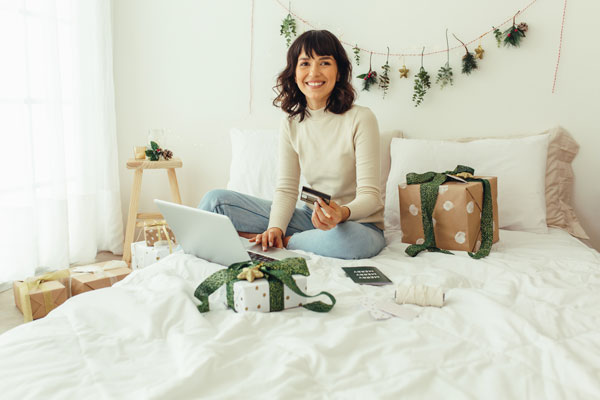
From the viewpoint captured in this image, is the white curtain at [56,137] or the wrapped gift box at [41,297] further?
the white curtain at [56,137]

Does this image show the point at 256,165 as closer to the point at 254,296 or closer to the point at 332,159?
the point at 332,159

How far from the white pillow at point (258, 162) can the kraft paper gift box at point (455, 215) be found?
2.02ft

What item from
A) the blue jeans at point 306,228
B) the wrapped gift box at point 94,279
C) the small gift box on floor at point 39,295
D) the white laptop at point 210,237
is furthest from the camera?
the wrapped gift box at point 94,279

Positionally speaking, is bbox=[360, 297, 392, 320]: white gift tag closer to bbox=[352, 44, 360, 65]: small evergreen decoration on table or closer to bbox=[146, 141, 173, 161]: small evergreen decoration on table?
bbox=[352, 44, 360, 65]: small evergreen decoration on table

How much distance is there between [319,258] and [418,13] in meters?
1.42

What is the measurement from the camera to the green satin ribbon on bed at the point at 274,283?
0.99m

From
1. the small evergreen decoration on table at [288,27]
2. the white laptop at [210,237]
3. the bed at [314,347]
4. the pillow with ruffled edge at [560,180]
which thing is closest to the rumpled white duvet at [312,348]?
the bed at [314,347]

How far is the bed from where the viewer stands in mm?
675

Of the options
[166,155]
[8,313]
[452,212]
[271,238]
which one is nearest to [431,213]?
[452,212]

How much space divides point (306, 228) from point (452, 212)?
58cm

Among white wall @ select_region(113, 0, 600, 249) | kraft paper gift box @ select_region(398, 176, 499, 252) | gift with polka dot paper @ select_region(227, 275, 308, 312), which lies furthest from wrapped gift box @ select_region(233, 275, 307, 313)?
white wall @ select_region(113, 0, 600, 249)

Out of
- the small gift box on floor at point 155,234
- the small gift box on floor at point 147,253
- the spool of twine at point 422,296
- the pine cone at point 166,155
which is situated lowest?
the small gift box on floor at point 147,253

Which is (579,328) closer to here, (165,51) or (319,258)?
(319,258)

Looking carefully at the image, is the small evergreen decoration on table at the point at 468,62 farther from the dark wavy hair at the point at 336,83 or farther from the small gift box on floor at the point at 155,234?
the small gift box on floor at the point at 155,234
